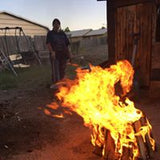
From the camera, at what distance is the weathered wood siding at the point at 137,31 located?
21.7ft

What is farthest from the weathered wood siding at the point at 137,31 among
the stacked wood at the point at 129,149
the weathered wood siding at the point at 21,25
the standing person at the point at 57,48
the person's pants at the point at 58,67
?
the weathered wood siding at the point at 21,25

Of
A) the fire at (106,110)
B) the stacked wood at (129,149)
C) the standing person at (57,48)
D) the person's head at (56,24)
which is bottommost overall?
the stacked wood at (129,149)

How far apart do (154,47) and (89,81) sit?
2949 mm

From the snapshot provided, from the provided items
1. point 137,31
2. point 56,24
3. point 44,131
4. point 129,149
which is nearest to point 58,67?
point 56,24

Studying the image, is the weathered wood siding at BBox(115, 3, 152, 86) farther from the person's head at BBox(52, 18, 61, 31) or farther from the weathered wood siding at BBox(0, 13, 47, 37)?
the weathered wood siding at BBox(0, 13, 47, 37)

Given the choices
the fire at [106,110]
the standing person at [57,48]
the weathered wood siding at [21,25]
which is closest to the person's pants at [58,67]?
the standing person at [57,48]

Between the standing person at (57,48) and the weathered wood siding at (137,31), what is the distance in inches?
72.4

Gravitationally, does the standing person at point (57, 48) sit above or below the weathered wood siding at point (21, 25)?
below

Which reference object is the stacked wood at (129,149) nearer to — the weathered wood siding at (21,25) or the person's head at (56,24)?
the person's head at (56,24)

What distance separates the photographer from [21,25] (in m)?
18.5

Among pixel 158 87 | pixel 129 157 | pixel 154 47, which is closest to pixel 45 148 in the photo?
pixel 129 157

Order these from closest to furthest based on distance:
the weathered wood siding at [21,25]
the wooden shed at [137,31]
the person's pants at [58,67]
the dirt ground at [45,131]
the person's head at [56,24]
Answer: the dirt ground at [45,131]
the wooden shed at [137,31]
the person's head at [56,24]
the person's pants at [58,67]
the weathered wood siding at [21,25]

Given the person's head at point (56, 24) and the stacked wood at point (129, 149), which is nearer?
the stacked wood at point (129, 149)

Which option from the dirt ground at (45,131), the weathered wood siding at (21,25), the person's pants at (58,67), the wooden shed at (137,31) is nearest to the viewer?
the dirt ground at (45,131)
